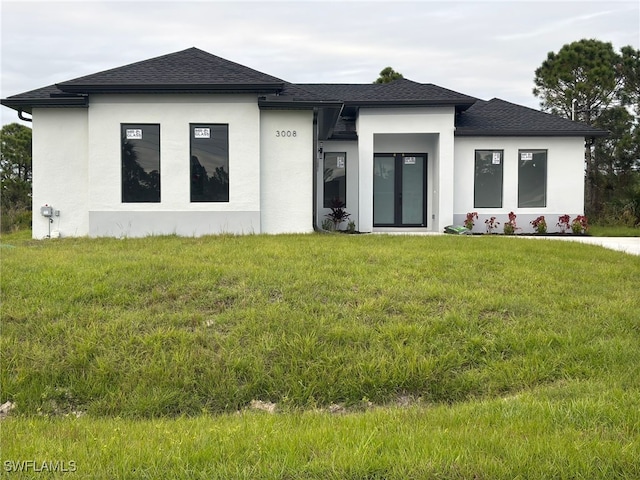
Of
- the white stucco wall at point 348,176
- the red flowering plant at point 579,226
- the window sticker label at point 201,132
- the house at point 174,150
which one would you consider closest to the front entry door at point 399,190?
the white stucco wall at point 348,176

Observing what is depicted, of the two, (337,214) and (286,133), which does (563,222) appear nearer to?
(337,214)

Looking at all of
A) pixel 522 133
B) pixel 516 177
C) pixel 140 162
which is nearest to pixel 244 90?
pixel 140 162

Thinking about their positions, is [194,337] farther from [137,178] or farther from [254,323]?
[137,178]

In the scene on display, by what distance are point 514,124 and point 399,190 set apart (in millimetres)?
4118

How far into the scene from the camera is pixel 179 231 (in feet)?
40.4

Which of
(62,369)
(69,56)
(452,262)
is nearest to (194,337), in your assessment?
(62,369)

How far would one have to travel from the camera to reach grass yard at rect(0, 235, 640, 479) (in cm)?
321

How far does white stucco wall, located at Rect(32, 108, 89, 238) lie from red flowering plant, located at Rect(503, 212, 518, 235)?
11.9m

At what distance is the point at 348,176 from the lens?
16.5 meters

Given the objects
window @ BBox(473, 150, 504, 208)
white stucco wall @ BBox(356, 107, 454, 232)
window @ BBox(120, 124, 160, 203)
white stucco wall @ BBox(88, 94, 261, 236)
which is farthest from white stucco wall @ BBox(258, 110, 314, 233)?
window @ BBox(473, 150, 504, 208)

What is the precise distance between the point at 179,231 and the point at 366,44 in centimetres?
1567

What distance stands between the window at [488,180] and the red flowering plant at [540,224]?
3.82ft

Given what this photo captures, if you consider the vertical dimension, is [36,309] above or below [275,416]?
above
